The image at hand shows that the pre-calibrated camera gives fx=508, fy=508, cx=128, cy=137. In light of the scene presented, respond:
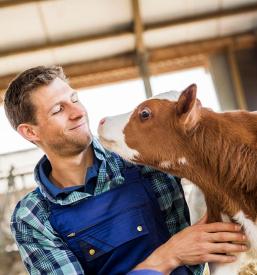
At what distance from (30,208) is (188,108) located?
2.43 ft

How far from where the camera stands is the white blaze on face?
1730 mm

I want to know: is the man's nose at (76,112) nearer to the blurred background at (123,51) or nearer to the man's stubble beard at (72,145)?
the man's stubble beard at (72,145)

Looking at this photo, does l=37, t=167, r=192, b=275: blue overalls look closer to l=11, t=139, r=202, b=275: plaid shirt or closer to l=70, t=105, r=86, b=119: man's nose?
l=11, t=139, r=202, b=275: plaid shirt

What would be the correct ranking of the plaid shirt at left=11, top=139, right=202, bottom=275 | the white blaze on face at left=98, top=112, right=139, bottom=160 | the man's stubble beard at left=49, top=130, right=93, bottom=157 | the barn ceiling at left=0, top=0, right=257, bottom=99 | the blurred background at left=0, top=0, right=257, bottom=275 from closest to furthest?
the white blaze on face at left=98, top=112, right=139, bottom=160, the plaid shirt at left=11, top=139, right=202, bottom=275, the man's stubble beard at left=49, top=130, right=93, bottom=157, the blurred background at left=0, top=0, right=257, bottom=275, the barn ceiling at left=0, top=0, right=257, bottom=99

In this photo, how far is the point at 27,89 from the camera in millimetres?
2078

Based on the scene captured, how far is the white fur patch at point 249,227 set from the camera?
4.95ft

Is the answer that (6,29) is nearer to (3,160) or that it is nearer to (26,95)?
(3,160)

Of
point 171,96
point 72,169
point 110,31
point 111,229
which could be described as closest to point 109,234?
point 111,229

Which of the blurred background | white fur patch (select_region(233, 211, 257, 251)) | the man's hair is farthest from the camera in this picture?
the blurred background

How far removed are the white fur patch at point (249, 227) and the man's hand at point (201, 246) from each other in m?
0.02

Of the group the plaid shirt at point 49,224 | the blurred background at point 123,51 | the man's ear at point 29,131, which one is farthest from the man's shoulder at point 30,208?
the blurred background at point 123,51

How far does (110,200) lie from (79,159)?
10.0 inches

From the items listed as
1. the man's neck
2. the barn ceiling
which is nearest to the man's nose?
the man's neck

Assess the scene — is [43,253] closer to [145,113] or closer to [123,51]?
[145,113]
